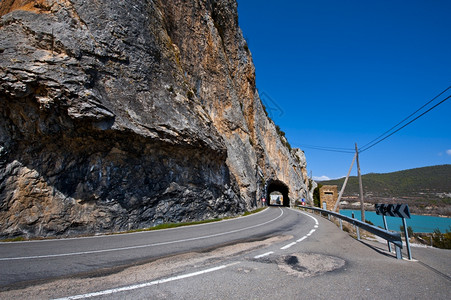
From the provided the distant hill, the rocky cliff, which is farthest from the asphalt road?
Result: the distant hill

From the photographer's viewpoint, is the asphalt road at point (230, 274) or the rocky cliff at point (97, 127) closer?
the asphalt road at point (230, 274)

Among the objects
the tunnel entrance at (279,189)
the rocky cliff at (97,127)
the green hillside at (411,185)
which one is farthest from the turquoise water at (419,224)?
the green hillside at (411,185)

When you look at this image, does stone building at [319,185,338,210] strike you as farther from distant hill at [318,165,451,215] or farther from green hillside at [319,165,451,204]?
green hillside at [319,165,451,204]

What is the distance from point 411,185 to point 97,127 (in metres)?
138

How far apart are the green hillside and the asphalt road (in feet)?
374

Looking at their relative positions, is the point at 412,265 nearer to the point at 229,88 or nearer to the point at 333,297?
the point at 333,297

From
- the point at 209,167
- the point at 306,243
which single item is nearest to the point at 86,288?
the point at 306,243

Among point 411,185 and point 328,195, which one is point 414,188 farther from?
point 328,195

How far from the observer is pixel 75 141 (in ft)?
38.7

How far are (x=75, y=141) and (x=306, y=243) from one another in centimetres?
1128

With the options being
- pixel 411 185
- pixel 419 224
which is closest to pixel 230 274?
pixel 419 224

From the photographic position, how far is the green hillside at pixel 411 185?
98606mm

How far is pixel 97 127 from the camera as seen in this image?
11.6 m

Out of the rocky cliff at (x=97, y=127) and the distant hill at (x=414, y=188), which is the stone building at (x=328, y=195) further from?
the distant hill at (x=414, y=188)
